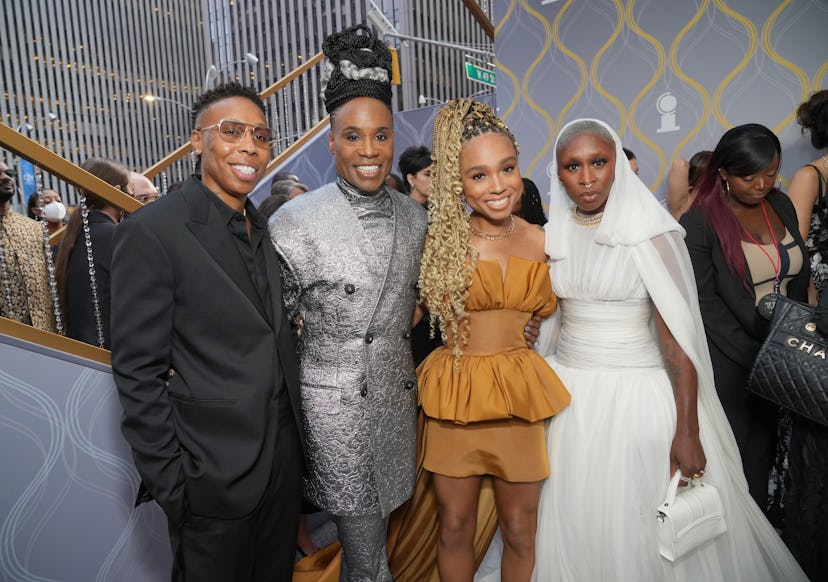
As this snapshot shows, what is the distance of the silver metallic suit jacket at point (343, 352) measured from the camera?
1.75 meters

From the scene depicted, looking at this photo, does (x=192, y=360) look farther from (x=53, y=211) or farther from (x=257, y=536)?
(x=53, y=211)

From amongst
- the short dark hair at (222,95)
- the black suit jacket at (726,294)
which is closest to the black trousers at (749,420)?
the black suit jacket at (726,294)

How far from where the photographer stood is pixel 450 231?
77.8 inches

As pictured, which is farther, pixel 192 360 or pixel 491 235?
pixel 491 235

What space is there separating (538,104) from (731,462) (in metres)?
3.58

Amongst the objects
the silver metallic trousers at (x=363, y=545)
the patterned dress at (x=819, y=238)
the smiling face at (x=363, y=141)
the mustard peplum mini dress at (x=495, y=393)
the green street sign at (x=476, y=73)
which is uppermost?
the green street sign at (x=476, y=73)

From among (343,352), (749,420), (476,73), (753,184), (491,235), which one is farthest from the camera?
(476,73)

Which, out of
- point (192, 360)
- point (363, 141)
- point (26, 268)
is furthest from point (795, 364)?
point (26, 268)

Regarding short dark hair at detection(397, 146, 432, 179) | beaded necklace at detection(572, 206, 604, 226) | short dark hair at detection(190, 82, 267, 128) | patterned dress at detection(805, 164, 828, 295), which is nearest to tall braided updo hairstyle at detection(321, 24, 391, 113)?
short dark hair at detection(190, 82, 267, 128)

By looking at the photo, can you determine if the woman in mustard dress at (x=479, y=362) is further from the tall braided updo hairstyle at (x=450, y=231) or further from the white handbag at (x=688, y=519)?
the white handbag at (x=688, y=519)

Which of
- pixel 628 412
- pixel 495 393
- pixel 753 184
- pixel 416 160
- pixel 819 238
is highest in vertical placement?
pixel 416 160

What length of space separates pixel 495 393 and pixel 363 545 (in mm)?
723

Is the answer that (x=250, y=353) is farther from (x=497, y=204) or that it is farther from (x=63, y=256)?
(x=63, y=256)

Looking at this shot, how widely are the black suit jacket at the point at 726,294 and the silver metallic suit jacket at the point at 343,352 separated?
1596 mm
